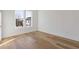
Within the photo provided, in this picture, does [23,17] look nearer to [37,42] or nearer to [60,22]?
[37,42]

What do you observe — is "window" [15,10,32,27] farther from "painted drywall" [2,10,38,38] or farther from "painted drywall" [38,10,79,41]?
"painted drywall" [38,10,79,41]

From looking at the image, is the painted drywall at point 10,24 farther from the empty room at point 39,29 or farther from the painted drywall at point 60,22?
the painted drywall at point 60,22

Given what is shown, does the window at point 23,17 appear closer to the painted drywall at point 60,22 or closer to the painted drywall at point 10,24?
the painted drywall at point 10,24

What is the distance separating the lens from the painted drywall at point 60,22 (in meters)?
1.51

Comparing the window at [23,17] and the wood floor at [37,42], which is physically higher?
the window at [23,17]

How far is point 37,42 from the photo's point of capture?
1.55 metres

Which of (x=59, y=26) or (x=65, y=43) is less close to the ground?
(x=59, y=26)

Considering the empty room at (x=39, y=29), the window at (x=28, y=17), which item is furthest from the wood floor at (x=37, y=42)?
the window at (x=28, y=17)

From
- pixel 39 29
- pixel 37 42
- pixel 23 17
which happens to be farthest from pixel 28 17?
pixel 37 42
